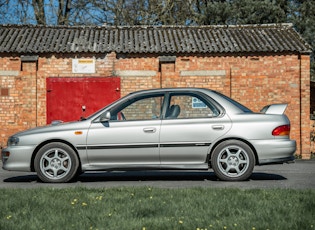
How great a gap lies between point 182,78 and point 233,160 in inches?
347

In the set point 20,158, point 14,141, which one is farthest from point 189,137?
point 14,141

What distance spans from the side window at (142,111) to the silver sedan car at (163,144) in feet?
0.08

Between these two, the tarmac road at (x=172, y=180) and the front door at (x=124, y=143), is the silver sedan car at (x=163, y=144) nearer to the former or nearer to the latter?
the front door at (x=124, y=143)

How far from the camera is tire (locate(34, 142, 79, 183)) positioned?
948cm

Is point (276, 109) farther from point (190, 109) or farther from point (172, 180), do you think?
point (172, 180)

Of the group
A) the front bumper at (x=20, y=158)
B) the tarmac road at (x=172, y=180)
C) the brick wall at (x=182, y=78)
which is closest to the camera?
the tarmac road at (x=172, y=180)

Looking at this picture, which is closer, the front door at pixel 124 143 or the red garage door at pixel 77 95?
the front door at pixel 124 143

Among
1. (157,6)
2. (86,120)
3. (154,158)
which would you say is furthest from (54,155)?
(157,6)

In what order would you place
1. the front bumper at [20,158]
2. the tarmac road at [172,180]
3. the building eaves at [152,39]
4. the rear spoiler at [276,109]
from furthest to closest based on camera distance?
the building eaves at [152,39] < the rear spoiler at [276,109] < the front bumper at [20,158] < the tarmac road at [172,180]

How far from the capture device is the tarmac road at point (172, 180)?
9.12 m

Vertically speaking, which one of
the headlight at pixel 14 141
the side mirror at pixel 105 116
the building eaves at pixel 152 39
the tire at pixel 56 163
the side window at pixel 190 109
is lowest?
the tire at pixel 56 163

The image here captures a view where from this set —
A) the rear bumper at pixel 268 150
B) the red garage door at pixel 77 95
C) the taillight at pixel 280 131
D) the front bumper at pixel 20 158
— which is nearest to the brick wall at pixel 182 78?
the red garage door at pixel 77 95

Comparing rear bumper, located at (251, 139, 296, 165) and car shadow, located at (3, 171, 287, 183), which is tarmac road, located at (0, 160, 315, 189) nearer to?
car shadow, located at (3, 171, 287, 183)

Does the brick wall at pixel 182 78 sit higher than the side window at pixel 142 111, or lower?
Result: higher
